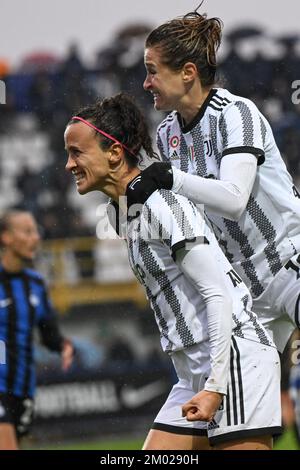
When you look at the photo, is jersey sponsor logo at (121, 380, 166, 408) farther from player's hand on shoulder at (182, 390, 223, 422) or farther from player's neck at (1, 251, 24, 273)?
player's hand on shoulder at (182, 390, 223, 422)

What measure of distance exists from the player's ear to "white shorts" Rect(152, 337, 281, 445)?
931 mm

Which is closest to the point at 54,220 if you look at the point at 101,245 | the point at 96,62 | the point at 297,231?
the point at 101,245

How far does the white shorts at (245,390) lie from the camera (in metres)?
2.87

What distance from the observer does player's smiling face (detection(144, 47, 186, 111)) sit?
11.0ft

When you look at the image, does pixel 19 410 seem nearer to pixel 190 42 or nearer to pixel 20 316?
pixel 20 316

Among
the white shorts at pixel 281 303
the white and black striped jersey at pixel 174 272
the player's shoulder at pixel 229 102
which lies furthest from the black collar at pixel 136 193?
the white shorts at pixel 281 303

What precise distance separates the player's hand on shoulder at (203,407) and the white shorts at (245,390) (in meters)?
0.12

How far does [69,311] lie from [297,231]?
310 inches

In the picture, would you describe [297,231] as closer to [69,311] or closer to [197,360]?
[197,360]

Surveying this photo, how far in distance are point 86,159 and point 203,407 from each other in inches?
33.5

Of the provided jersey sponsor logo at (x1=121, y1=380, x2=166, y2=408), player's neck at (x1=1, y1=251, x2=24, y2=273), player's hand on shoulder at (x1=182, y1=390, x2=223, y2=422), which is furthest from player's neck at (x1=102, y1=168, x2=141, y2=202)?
jersey sponsor logo at (x1=121, y1=380, x2=166, y2=408)

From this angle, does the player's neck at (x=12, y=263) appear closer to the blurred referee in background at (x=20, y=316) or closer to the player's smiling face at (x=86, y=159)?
the blurred referee in background at (x=20, y=316)

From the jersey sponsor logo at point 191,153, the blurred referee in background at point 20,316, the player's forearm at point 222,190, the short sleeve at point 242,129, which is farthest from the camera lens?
the blurred referee in background at point 20,316

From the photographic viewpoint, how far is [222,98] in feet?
11.0
